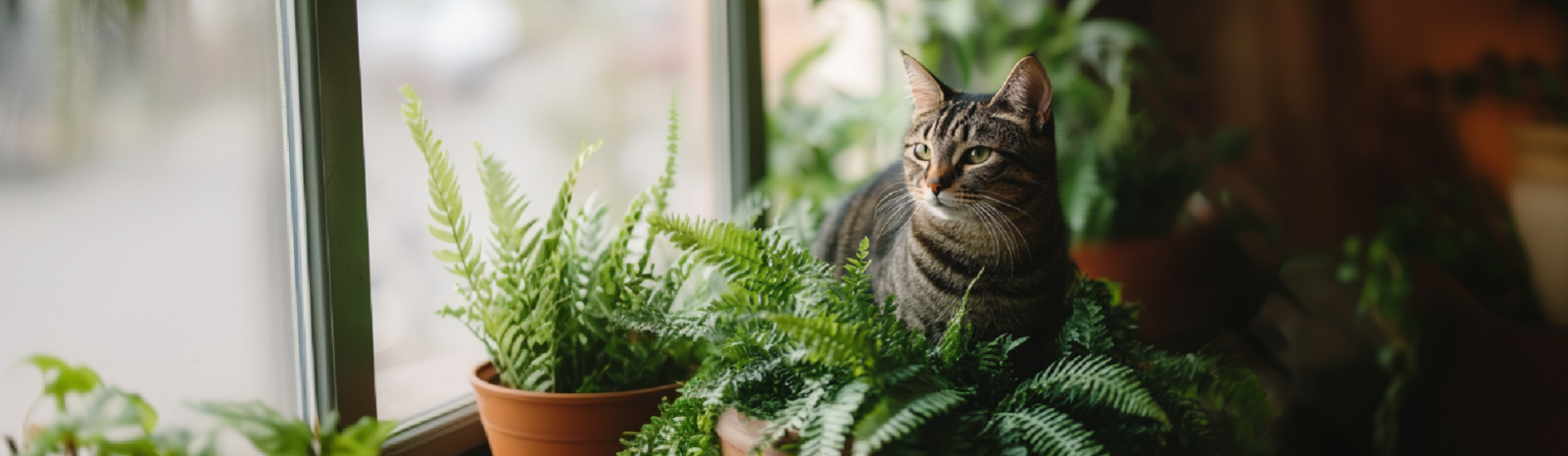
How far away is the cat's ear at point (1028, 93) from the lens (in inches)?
37.3

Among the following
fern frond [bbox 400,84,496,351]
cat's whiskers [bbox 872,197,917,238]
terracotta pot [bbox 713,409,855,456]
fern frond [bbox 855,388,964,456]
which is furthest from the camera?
cat's whiskers [bbox 872,197,917,238]

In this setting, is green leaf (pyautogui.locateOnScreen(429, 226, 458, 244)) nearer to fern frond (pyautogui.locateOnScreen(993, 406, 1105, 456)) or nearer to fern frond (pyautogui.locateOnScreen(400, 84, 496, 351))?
fern frond (pyautogui.locateOnScreen(400, 84, 496, 351))

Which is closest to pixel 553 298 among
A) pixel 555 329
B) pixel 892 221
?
pixel 555 329

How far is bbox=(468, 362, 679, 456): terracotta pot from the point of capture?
0.97m

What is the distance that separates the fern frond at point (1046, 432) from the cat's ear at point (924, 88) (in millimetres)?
441

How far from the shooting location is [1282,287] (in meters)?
1.57

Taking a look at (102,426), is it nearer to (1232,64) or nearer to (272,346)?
(272,346)

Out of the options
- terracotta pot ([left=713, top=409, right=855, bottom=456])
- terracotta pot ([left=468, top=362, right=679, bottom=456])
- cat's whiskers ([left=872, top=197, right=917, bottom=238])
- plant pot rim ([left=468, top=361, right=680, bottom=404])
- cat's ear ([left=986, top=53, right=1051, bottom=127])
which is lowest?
terracotta pot ([left=468, top=362, right=679, bottom=456])

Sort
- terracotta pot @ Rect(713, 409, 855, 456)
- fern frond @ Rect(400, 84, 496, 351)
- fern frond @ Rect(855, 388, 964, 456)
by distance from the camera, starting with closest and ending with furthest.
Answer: fern frond @ Rect(855, 388, 964, 456), terracotta pot @ Rect(713, 409, 855, 456), fern frond @ Rect(400, 84, 496, 351)

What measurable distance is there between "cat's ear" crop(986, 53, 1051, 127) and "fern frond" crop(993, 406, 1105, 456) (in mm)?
370

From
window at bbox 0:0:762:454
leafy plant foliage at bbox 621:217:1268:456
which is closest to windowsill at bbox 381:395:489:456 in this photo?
window at bbox 0:0:762:454

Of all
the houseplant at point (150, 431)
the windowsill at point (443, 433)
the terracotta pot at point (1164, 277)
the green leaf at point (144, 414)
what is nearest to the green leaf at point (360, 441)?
the houseplant at point (150, 431)

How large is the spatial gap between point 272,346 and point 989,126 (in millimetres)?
831

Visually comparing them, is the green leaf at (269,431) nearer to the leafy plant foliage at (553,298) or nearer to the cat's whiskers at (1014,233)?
the leafy plant foliage at (553,298)
